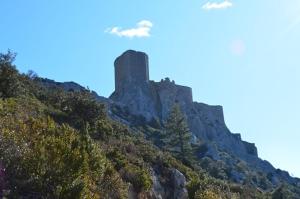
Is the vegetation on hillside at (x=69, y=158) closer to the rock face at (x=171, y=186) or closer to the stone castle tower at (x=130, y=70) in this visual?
the rock face at (x=171, y=186)

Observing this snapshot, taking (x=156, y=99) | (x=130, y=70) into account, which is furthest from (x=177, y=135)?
(x=156, y=99)

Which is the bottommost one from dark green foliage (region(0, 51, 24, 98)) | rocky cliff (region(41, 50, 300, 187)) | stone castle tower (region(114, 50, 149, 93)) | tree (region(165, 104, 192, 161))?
dark green foliage (region(0, 51, 24, 98))

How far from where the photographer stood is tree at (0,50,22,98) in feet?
99.1

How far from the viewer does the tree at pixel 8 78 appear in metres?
30.2

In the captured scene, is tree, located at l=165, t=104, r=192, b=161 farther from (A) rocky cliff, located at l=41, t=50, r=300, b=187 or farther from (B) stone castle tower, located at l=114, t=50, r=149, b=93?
(B) stone castle tower, located at l=114, t=50, r=149, b=93

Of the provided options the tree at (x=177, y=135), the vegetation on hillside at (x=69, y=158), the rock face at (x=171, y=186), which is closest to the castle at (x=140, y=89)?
the tree at (x=177, y=135)

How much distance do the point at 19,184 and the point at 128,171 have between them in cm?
853

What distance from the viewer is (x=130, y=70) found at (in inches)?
4486

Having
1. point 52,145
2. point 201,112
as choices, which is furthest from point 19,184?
point 201,112

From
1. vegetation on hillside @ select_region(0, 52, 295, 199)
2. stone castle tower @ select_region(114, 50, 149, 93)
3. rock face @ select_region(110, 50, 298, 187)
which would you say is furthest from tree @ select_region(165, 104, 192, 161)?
stone castle tower @ select_region(114, 50, 149, 93)

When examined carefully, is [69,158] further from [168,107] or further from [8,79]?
[168,107]

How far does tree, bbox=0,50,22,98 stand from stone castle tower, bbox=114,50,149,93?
82.4 m

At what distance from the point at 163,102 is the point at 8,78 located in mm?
87676

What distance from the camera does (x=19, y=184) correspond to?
1614 centimetres
